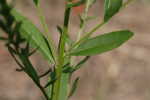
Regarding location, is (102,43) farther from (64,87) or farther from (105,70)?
(105,70)

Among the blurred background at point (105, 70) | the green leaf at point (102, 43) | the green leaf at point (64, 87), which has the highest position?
the green leaf at point (102, 43)

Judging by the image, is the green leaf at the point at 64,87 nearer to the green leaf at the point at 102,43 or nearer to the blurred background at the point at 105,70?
the green leaf at the point at 102,43

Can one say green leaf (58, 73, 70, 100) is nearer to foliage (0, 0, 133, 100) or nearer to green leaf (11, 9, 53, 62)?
foliage (0, 0, 133, 100)

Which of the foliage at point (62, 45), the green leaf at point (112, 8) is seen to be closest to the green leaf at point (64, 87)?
the foliage at point (62, 45)

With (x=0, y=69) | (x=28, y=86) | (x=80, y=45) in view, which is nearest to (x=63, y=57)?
(x=80, y=45)

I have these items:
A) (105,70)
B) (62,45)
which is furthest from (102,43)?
(105,70)

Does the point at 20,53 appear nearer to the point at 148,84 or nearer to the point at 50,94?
the point at 50,94

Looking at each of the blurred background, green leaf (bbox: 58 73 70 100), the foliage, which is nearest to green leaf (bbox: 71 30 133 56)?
the foliage
